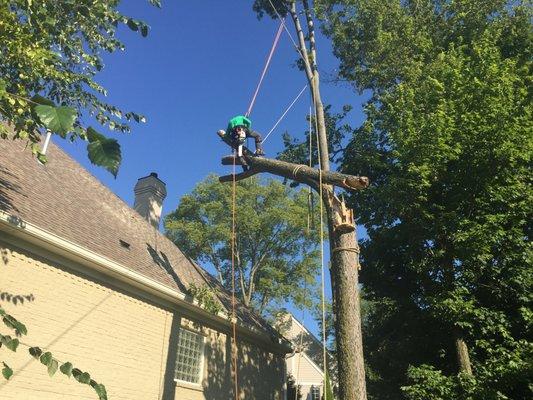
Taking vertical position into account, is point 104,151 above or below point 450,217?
below

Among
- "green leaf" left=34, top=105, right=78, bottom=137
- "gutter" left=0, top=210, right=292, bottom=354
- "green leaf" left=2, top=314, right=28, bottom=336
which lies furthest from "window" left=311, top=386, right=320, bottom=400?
"green leaf" left=34, top=105, right=78, bottom=137

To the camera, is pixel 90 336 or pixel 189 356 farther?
pixel 189 356

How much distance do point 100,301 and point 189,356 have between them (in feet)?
11.5

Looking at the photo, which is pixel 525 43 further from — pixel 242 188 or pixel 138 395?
pixel 242 188

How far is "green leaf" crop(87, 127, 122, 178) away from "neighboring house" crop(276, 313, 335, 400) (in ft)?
97.7

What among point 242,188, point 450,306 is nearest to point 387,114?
point 450,306

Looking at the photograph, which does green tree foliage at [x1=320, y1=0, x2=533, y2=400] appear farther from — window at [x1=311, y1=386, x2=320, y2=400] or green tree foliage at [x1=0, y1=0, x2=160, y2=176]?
window at [x1=311, y1=386, x2=320, y2=400]

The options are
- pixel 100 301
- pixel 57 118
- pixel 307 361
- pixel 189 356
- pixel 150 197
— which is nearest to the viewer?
pixel 57 118

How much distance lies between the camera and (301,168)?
326 inches

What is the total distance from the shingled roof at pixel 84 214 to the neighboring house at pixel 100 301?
0.04 m

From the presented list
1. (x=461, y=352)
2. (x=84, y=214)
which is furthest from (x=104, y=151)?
(x=461, y=352)

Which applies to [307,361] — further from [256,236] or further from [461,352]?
[461,352]

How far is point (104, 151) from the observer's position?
2555mm

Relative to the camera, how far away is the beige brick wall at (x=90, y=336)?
813 centimetres
